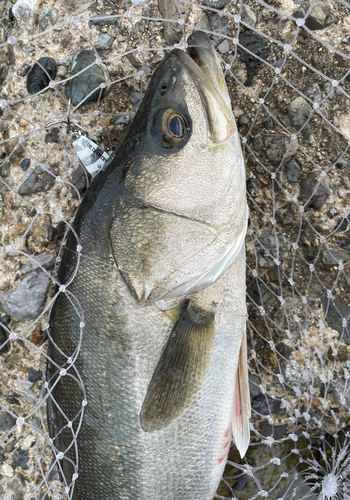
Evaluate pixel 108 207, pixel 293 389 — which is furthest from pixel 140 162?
pixel 293 389

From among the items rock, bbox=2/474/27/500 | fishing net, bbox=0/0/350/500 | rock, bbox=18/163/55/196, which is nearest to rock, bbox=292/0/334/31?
fishing net, bbox=0/0/350/500

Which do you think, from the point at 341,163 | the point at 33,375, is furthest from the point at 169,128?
the point at 33,375

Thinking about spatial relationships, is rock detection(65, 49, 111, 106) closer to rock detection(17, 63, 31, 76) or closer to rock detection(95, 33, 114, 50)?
rock detection(95, 33, 114, 50)

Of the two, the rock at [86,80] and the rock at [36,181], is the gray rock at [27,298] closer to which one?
the rock at [36,181]

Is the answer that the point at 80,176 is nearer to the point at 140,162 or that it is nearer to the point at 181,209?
the point at 140,162

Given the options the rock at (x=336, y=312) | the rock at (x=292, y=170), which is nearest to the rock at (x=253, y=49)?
the rock at (x=292, y=170)

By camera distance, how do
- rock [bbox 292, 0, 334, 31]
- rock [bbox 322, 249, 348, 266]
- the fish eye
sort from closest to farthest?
1. the fish eye
2. rock [bbox 292, 0, 334, 31]
3. rock [bbox 322, 249, 348, 266]
